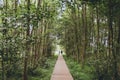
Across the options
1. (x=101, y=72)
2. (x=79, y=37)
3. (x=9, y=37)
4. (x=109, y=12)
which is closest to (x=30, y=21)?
(x=9, y=37)

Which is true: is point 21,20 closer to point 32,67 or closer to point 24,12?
point 24,12

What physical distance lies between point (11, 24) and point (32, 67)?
8132 mm

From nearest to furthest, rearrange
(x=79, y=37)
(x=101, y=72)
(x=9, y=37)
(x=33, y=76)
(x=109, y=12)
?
1. (x=9, y=37)
2. (x=109, y=12)
3. (x=101, y=72)
4. (x=33, y=76)
5. (x=79, y=37)

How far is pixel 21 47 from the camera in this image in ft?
33.8

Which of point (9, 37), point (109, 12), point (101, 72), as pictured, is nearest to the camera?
point (9, 37)

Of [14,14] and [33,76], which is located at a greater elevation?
[14,14]

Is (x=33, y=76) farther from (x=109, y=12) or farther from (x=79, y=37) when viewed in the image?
(x=79, y=37)

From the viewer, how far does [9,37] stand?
9984 mm

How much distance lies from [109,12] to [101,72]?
4314mm

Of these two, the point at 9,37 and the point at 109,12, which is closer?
the point at 9,37

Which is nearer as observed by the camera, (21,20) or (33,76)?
(21,20)

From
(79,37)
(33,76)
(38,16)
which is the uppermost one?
(38,16)

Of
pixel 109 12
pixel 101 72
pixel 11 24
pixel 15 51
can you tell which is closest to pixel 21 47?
pixel 15 51

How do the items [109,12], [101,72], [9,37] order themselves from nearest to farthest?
[9,37]
[109,12]
[101,72]
